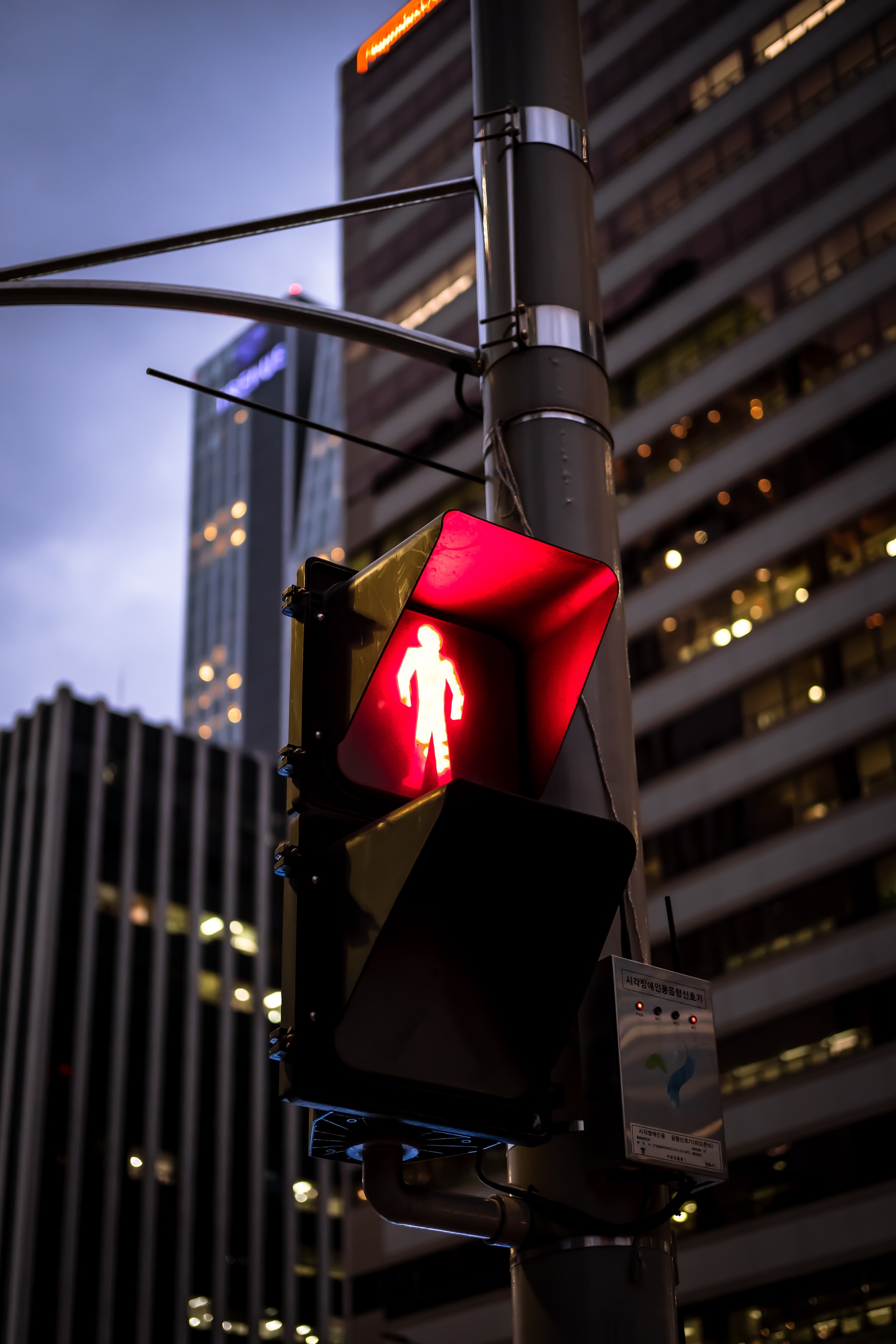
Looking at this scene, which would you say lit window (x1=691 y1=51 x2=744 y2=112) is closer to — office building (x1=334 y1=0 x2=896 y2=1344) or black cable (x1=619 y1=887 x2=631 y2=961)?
office building (x1=334 y1=0 x2=896 y2=1344)

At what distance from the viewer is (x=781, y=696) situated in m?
44.2

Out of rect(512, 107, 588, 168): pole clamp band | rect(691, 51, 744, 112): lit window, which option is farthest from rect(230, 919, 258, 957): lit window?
rect(512, 107, 588, 168): pole clamp band

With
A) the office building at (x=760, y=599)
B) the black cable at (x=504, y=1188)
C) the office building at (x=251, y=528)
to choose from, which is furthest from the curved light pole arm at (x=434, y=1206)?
the office building at (x=251, y=528)

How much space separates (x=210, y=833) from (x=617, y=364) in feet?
103

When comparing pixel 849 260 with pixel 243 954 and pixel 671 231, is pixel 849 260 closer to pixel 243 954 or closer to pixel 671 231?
pixel 671 231

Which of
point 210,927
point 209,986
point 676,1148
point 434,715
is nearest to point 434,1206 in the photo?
point 676,1148

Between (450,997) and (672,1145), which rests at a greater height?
(450,997)

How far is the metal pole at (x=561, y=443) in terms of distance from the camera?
2.84 metres

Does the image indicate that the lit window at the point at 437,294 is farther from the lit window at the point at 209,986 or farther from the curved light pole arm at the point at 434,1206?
the curved light pole arm at the point at 434,1206

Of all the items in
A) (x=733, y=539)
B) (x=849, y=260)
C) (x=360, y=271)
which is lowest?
(x=733, y=539)

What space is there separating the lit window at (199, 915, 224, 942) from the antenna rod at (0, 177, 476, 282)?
6642 centimetres

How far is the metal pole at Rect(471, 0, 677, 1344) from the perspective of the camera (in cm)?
284

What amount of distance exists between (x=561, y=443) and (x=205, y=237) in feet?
7.07

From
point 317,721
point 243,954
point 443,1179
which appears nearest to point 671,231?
point 443,1179
